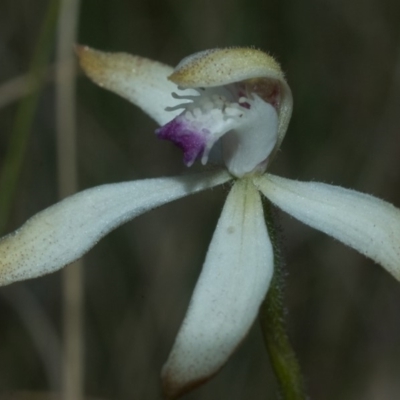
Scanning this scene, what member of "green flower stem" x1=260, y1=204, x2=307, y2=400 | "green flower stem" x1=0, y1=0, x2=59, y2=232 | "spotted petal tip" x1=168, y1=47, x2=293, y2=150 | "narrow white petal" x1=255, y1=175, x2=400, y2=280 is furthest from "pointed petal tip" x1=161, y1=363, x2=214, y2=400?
"green flower stem" x1=0, y1=0, x2=59, y2=232

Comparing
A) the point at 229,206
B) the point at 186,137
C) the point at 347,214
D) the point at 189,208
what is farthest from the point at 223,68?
the point at 189,208

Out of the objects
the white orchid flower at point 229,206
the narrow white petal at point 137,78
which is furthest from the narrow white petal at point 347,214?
the narrow white petal at point 137,78

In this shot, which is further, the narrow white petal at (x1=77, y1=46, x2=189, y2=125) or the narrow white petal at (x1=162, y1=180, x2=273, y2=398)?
the narrow white petal at (x1=77, y1=46, x2=189, y2=125)

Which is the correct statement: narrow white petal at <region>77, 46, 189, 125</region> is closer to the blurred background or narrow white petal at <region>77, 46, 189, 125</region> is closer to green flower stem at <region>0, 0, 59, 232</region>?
green flower stem at <region>0, 0, 59, 232</region>

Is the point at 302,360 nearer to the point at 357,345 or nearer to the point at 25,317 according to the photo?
the point at 357,345

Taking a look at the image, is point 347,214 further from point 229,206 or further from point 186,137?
point 186,137

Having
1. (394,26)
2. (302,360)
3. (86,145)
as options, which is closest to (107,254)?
(86,145)
